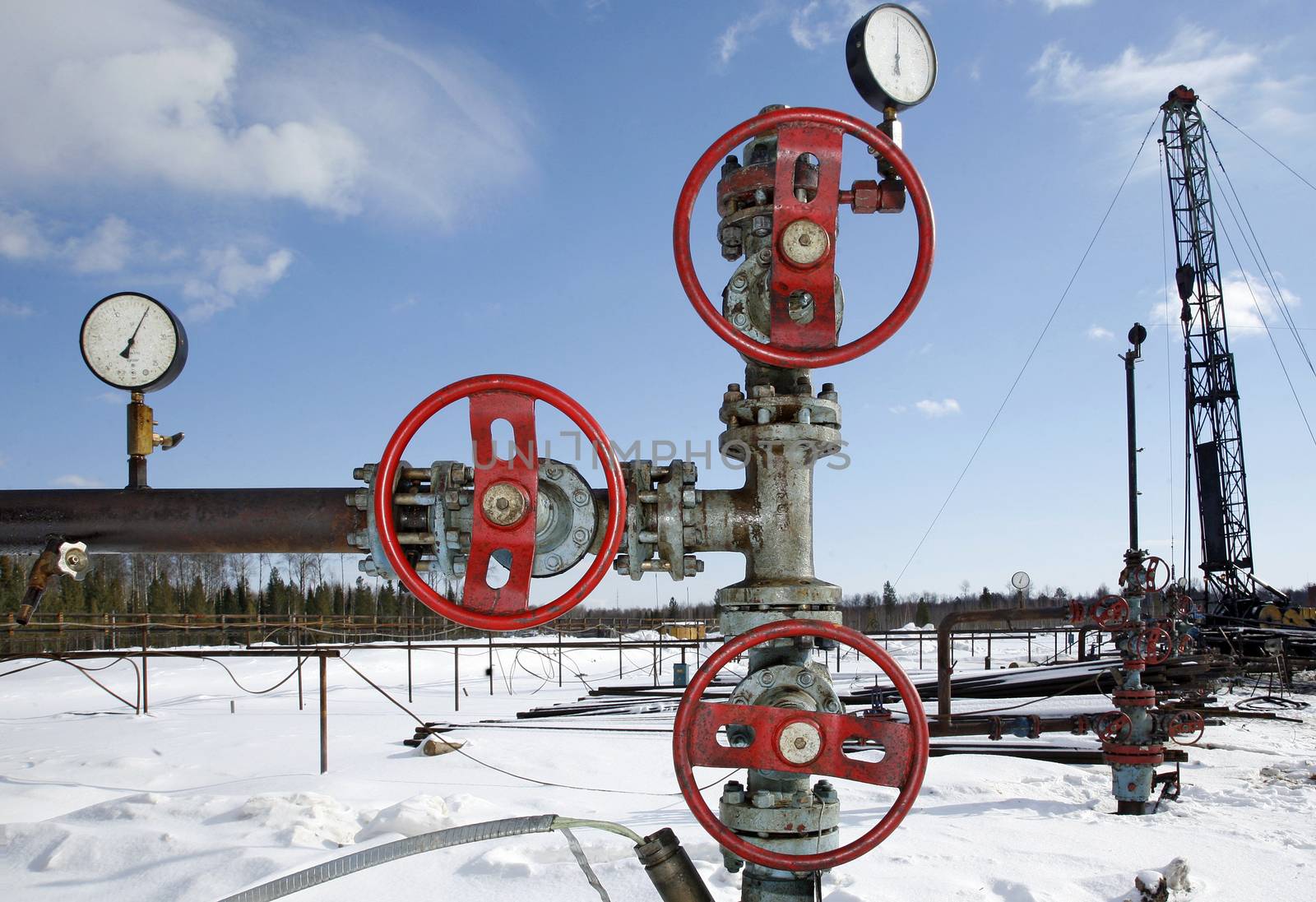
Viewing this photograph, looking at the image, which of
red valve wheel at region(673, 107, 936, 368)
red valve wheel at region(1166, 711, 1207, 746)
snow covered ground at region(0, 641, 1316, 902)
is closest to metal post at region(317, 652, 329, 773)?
snow covered ground at region(0, 641, 1316, 902)

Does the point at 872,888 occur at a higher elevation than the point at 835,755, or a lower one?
lower

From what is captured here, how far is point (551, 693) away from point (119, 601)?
98.2 feet

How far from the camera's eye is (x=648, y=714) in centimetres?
873

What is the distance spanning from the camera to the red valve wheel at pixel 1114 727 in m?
4.71

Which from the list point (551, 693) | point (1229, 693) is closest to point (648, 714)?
point (551, 693)

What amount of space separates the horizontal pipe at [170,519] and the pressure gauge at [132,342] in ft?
1.18

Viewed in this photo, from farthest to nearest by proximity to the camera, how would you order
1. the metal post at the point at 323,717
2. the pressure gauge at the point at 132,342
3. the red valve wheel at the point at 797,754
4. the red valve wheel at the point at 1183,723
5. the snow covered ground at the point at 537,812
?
the metal post at the point at 323,717, the red valve wheel at the point at 1183,723, the snow covered ground at the point at 537,812, the pressure gauge at the point at 132,342, the red valve wheel at the point at 797,754

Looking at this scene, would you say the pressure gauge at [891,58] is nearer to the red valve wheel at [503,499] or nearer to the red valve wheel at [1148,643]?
the red valve wheel at [503,499]

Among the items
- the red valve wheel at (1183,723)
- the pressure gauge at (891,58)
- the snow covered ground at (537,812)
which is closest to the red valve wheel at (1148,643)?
the red valve wheel at (1183,723)

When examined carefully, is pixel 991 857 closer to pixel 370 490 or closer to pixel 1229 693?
pixel 370 490

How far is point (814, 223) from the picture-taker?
187 centimetres

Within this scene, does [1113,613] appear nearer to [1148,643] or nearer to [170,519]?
[1148,643]

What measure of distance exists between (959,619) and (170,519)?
16.5 ft

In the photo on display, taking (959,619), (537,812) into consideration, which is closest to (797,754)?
(537,812)
